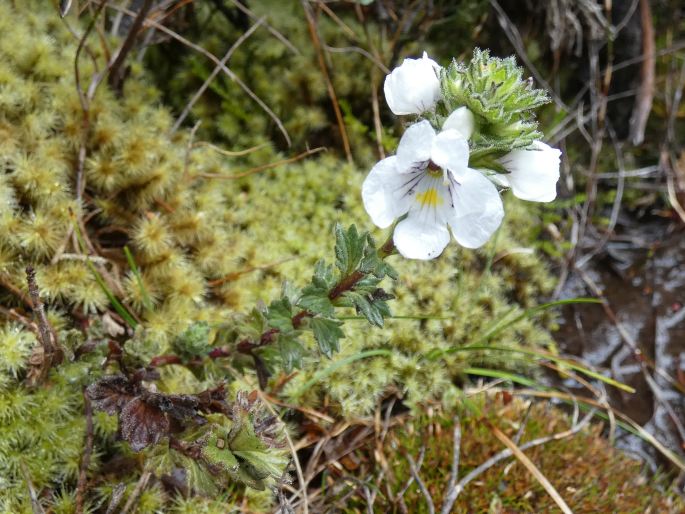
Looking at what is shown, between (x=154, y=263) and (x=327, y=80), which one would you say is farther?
(x=327, y=80)

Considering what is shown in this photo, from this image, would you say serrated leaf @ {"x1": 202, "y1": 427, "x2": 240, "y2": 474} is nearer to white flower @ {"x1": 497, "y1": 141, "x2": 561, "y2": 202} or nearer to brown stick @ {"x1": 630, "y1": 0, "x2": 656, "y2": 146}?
white flower @ {"x1": 497, "y1": 141, "x2": 561, "y2": 202}

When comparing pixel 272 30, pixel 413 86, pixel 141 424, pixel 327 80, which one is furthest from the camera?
pixel 327 80

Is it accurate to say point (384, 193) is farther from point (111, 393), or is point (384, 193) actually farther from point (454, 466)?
point (454, 466)

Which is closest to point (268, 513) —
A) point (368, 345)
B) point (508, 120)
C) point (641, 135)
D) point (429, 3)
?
point (368, 345)

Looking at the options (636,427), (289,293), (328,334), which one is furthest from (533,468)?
(289,293)

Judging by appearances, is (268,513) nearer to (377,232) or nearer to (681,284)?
(377,232)

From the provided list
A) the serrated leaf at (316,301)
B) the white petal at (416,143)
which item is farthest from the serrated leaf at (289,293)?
the white petal at (416,143)
